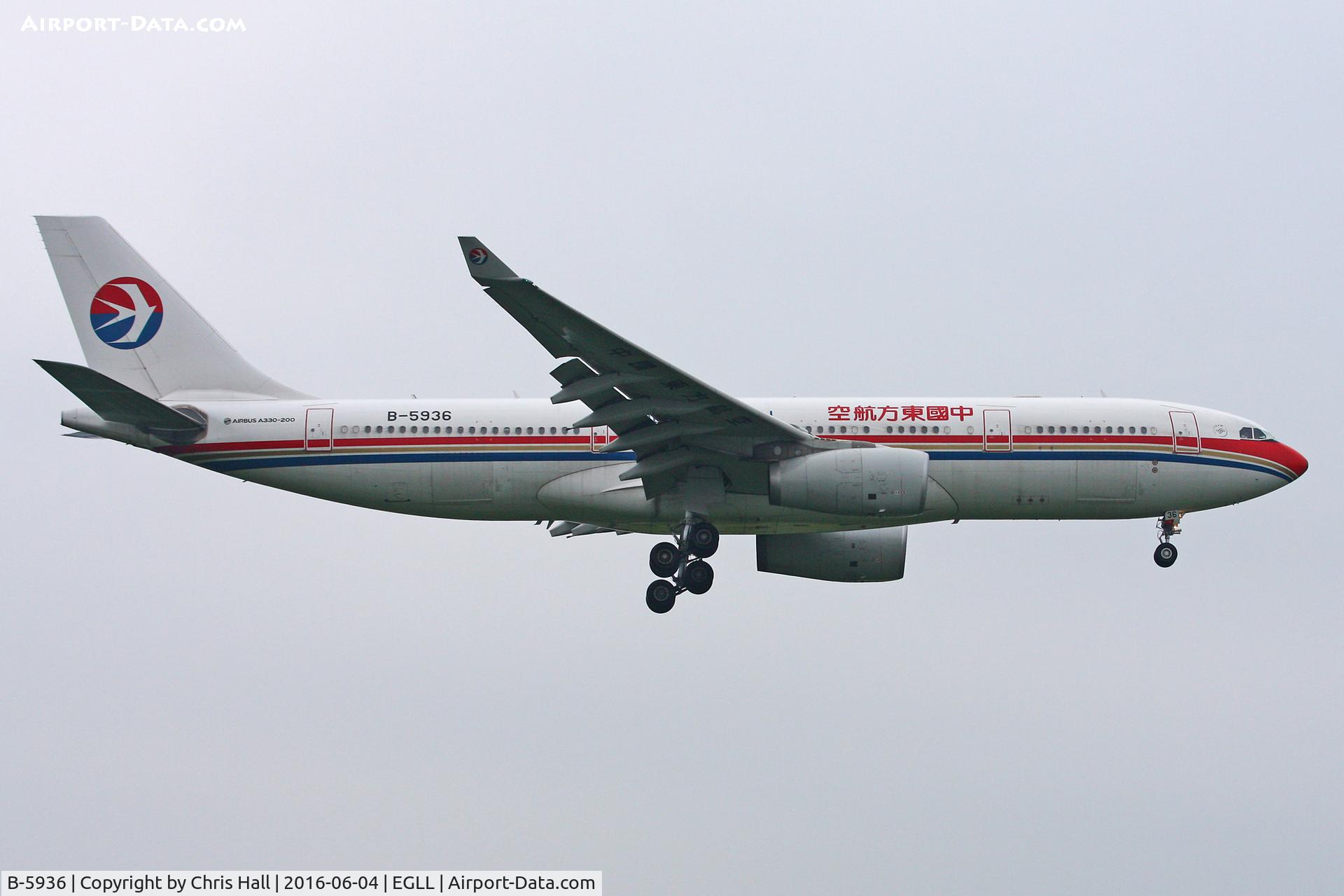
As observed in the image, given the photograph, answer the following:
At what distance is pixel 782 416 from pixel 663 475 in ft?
9.35

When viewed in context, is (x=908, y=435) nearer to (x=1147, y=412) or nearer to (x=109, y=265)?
(x=1147, y=412)

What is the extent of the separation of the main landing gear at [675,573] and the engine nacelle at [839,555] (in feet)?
8.27

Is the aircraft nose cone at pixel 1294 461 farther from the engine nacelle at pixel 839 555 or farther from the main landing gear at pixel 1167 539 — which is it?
the engine nacelle at pixel 839 555

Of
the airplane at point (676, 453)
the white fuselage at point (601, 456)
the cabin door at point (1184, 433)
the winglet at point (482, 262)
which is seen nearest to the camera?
the winglet at point (482, 262)

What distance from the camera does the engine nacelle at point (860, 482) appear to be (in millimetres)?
26125

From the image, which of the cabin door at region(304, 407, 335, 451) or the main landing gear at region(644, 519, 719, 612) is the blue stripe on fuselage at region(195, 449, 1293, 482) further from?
the main landing gear at region(644, 519, 719, 612)

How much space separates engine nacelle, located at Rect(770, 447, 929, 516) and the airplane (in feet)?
0.88

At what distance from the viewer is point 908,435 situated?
28.6 metres

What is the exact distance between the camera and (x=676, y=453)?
27.2 meters

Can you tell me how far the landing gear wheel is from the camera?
2855 centimetres

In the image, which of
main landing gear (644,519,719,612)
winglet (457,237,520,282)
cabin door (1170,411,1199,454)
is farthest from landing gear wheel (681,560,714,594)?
cabin door (1170,411,1199,454)

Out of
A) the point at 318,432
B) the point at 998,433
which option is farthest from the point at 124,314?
the point at 998,433

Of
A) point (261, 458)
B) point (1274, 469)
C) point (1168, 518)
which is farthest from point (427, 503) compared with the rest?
point (1274, 469)

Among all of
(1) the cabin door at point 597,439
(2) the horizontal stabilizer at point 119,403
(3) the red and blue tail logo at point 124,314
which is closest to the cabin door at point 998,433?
(1) the cabin door at point 597,439
